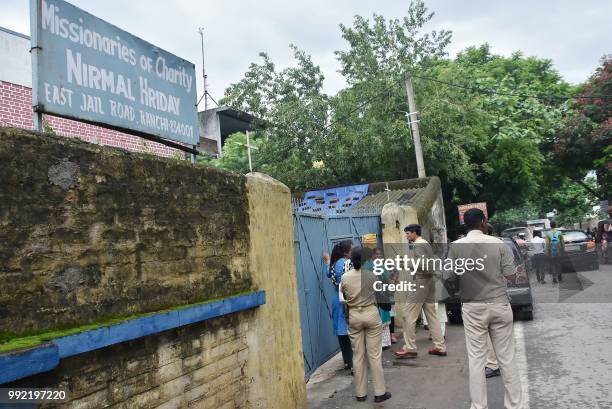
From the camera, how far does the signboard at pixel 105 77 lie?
123 inches

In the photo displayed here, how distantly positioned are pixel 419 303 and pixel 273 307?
2.98 m

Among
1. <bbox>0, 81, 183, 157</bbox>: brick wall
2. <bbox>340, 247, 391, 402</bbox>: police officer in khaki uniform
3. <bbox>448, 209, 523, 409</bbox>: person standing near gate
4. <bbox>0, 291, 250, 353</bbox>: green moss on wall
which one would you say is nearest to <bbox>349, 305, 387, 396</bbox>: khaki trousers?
<bbox>340, 247, 391, 402</bbox>: police officer in khaki uniform

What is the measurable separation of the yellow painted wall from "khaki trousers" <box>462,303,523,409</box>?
176 cm

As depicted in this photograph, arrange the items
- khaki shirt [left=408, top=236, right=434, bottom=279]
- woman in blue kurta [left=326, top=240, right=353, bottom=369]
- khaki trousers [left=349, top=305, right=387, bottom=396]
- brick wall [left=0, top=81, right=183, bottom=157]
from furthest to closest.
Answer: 1. brick wall [left=0, top=81, right=183, bottom=157]
2. khaki shirt [left=408, top=236, right=434, bottom=279]
3. woman in blue kurta [left=326, top=240, right=353, bottom=369]
4. khaki trousers [left=349, top=305, right=387, bottom=396]

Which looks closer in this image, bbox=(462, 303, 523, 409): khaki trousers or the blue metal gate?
bbox=(462, 303, 523, 409): khaki trousers

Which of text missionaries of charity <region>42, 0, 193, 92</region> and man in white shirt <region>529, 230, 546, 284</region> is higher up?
text missionaries of charity <region>42, 0, 193, 92</region>

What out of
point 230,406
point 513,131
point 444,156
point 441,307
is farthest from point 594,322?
point 513,131

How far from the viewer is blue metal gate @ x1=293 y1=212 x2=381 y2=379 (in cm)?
646

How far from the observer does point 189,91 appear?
431 centimetres

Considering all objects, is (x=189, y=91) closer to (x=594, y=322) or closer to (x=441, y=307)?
(x=441, y=307)

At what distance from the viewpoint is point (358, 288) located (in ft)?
17.5

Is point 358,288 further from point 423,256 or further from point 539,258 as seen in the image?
point 539,258

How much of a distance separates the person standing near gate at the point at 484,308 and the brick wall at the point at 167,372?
209cm

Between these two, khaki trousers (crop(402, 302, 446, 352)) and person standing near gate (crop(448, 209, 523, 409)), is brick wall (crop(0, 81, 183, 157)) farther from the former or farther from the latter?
person standing near gate (crop(448, 209, 523, 409))
